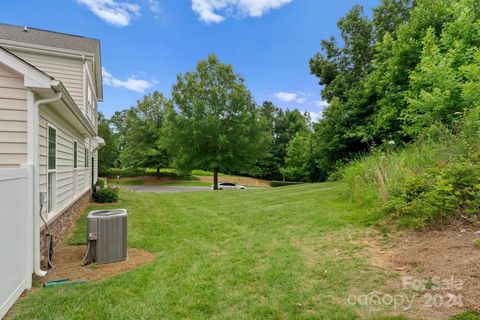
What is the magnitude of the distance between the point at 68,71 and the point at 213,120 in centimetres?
980

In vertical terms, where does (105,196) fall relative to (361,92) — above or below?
below

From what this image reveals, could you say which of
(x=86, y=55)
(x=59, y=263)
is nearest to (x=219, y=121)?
(x=86, y=55)

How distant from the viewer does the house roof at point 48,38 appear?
906cm

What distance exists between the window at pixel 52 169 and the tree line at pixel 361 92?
865 centimetres

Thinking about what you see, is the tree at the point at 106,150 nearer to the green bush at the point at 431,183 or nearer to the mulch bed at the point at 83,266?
the mulch bed at the point at 83,266

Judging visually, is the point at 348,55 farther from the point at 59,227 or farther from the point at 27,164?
the point at 27,164

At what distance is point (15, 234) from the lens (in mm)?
3070

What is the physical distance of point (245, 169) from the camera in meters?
21.3

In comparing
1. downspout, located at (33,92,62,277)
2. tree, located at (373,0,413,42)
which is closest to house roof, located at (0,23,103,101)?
downspout, located at (33,92,62,277)

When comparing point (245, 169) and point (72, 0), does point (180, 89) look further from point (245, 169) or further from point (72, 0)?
point (72, 0)

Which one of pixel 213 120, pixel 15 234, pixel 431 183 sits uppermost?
pixel 213 120

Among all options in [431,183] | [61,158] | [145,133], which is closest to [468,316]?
[431,183]

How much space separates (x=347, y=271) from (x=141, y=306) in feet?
7.88

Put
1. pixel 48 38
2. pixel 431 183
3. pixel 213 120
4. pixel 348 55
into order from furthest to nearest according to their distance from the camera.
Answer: pixel 213 120, pixel 348 55, pixel 48 38, pixel 431 183
